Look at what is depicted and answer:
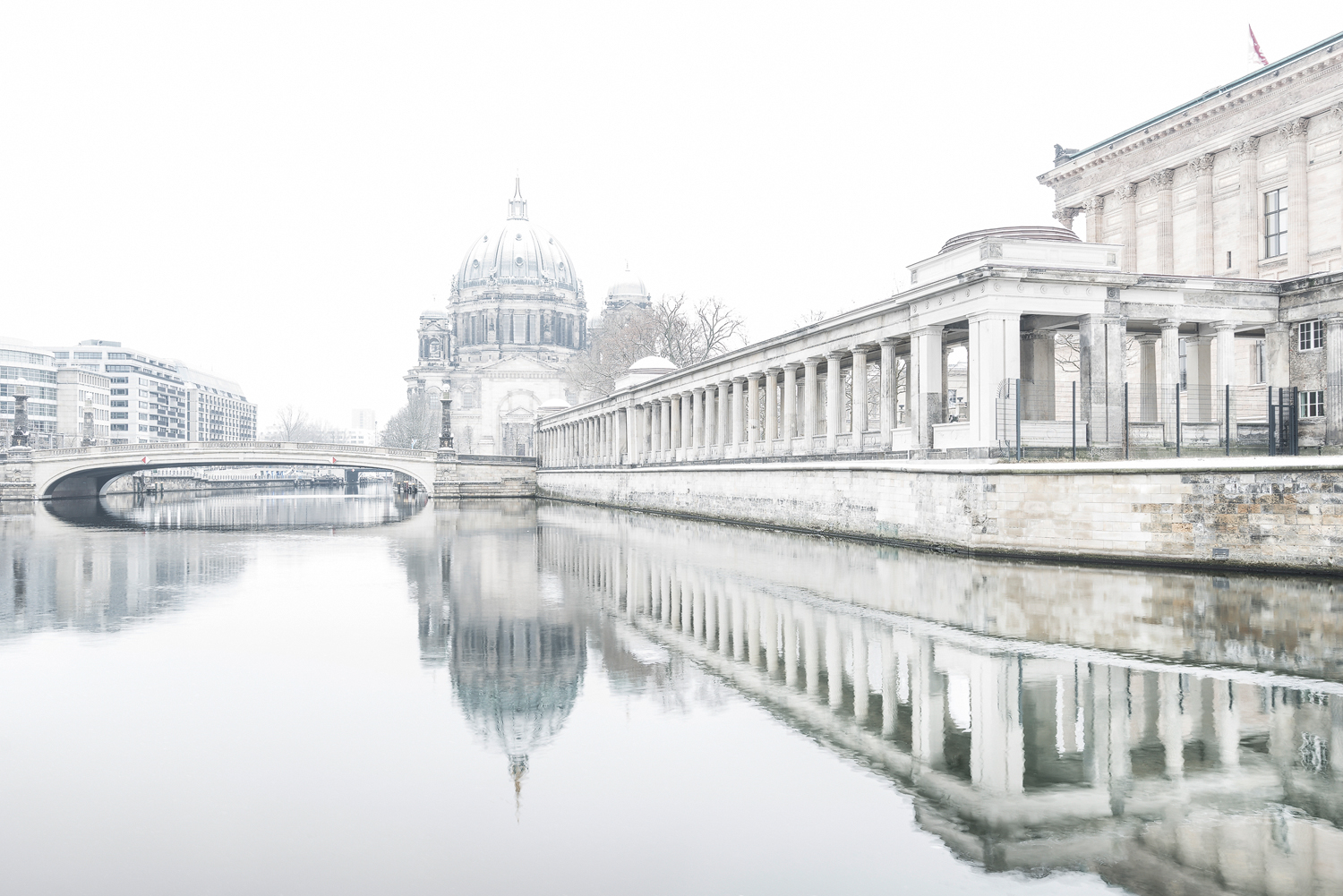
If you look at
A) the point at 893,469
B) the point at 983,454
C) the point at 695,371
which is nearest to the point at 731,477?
the point at 695,371

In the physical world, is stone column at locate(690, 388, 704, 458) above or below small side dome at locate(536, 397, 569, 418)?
below

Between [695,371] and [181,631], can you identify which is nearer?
[181,631]

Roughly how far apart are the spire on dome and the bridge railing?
95.2 metres

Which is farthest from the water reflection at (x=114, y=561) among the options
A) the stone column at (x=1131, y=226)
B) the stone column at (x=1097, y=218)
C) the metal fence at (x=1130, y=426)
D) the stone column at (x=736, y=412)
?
the stone column at (x=1097, y=218)

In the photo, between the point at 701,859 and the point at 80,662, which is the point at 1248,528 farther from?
the point at 80,662

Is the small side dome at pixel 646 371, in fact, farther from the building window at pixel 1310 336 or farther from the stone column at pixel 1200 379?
the building window at pixel 1310 336

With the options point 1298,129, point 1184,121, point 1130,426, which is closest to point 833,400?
point 1130,426

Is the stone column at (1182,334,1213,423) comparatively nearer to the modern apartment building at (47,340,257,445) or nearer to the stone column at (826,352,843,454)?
the stone column at (826,352,843,454)

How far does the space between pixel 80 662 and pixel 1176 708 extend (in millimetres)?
12085

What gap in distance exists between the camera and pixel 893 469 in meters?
26.4

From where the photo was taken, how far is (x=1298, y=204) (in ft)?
120

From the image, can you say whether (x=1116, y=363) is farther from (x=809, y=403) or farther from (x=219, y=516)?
(x=219, y=516)

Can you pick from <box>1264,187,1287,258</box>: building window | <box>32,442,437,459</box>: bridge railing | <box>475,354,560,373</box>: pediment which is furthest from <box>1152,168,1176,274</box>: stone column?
<box>475,354,560,373</box>: pediment

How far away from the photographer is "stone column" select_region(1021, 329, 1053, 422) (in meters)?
27.8
